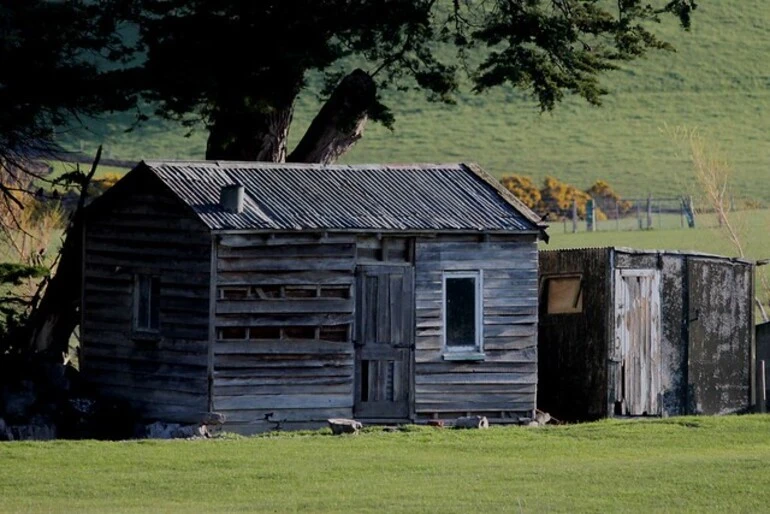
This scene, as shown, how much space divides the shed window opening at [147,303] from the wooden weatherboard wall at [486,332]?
3.93 meters

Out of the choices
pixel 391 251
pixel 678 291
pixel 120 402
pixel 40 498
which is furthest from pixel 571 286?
pixel 40 498

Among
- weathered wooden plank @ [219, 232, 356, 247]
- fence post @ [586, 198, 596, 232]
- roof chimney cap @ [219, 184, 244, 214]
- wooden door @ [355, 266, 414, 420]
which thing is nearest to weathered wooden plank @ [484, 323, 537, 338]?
wooden door @ [355, 266, 414, 420]

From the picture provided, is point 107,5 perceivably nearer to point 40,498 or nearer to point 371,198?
point 371,198

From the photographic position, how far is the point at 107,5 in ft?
95.7

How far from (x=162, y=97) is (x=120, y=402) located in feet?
16.0

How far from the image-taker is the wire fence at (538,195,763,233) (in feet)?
239

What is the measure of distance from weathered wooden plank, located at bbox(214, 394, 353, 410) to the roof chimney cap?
2.72m

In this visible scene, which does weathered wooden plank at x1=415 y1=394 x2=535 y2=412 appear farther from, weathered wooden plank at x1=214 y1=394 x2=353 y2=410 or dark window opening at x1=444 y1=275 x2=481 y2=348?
weathered wooden plank at x1=214 y1=394 x2=353 y2=410

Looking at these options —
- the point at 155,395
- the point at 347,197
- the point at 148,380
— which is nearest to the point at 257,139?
the point at 347,197

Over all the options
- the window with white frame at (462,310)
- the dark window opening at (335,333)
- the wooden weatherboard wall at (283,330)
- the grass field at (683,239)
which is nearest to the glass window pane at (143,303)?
the wooden weatherboard wall at (283,330)

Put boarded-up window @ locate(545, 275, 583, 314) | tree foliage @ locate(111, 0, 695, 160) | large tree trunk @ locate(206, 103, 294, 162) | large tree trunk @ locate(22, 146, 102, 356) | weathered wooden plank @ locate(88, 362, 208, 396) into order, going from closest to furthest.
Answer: weathered wooden plank @ locate(88, 362, 208, 396)
tree foliage @ locate(111, 0, 695, 160)
boarded-up window @ locate(545, 275, 583, 314)
large tree trunk @ locate(22, 146, 102, 356)
large tree trunk @ locate(206, 103, 294, 162)

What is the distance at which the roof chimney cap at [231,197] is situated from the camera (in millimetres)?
25859

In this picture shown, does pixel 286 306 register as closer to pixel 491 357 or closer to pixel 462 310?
pixel 462 310

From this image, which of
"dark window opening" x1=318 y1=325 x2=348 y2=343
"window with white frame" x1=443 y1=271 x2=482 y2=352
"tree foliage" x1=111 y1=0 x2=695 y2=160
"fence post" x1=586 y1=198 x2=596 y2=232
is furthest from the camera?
"fence post" x1=586 y1=198 x2=596 y2=232
